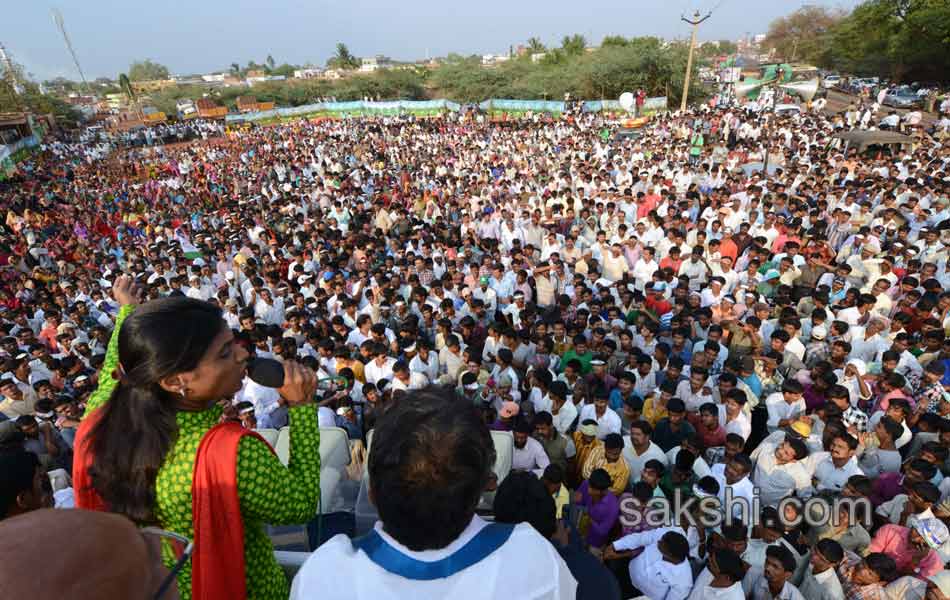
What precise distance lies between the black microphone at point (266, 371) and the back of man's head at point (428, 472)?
519mm

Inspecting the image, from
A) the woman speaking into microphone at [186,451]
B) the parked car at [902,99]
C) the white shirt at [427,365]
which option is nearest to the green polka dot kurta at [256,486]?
the woman speaking into microphone at [186,451]

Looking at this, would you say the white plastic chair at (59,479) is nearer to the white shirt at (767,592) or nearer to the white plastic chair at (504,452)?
the white plastic chair at (504,452)

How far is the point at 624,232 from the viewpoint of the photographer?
7.98 m

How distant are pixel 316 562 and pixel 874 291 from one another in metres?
6.65

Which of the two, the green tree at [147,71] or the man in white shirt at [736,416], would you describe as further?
the green tree at [147,71]

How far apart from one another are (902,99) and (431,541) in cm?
3418

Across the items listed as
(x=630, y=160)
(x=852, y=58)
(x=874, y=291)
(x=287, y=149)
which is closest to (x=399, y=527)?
(x=874, y=291)

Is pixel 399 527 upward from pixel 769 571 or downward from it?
upward

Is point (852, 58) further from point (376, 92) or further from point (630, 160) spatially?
point (376, 92)

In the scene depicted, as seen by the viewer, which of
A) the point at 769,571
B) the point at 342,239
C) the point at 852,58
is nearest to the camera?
the point at 769,571

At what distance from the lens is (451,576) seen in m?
0.97

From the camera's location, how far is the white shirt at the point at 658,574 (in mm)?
2742

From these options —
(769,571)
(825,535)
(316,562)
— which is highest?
(316,562)

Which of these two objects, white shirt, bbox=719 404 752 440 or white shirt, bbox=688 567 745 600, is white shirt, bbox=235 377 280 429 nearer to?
white shirt, bbox=688 567 745 600
